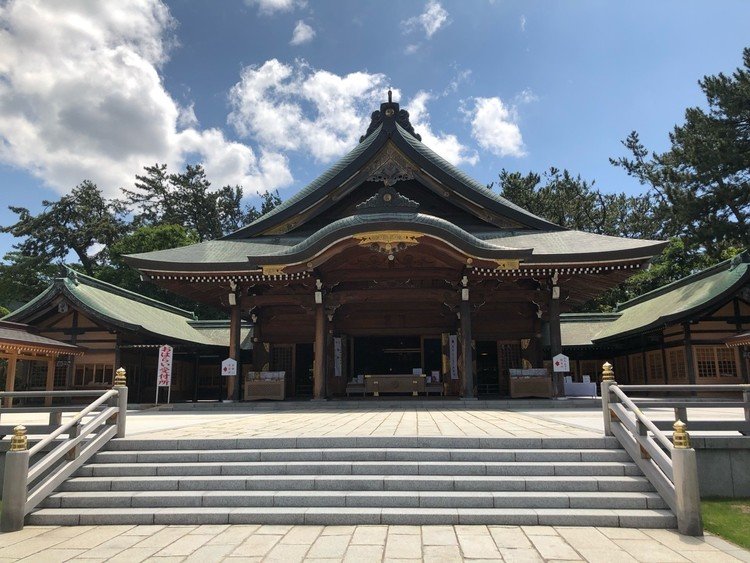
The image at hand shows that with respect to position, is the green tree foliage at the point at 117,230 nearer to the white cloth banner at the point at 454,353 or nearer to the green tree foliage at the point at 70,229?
the green tree foliage at the point at 70,229

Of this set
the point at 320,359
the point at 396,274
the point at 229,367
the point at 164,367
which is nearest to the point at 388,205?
the point at 396,274

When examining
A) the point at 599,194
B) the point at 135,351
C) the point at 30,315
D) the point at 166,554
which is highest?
the point at 599,194

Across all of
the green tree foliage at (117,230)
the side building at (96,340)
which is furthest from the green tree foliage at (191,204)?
the side building at (96,340)

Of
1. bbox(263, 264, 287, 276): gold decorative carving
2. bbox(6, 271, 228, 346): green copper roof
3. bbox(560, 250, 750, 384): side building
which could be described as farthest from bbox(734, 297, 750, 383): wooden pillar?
bbox(6, 271, 228, 346): green copper roof

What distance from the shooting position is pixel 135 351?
20.8 meters

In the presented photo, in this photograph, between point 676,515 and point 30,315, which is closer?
point 676,515

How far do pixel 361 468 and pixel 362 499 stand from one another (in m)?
0.65

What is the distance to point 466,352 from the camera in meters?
16.0

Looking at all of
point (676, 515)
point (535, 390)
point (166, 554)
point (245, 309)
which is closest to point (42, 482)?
point (166, 554)

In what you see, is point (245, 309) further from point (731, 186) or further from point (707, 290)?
point (731, 186)

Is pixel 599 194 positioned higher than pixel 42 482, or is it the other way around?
pixel 599 194

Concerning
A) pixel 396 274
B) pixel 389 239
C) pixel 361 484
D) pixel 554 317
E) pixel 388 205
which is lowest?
pixel 361 484

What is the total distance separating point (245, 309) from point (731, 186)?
22.4 m

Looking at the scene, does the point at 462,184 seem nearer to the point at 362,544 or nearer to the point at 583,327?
the point at 583,327
